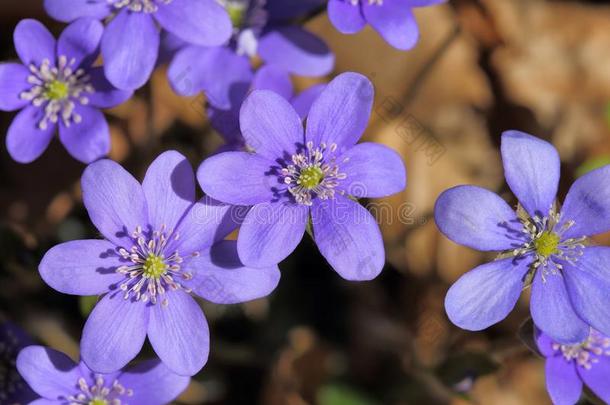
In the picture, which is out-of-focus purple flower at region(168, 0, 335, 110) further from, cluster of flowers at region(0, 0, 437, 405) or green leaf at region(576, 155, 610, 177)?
green leaf at region(576, 155, 610, 177)

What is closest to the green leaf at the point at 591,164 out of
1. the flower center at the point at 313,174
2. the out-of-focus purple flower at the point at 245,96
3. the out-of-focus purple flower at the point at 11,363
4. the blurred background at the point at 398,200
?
the blurred background at the point at 398,200

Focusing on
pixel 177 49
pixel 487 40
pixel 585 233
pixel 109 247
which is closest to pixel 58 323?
pixel 109 247

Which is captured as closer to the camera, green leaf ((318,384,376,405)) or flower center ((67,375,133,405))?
flower center ((67,375,133,405))

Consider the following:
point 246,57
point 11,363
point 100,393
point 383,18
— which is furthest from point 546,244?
point 11,363

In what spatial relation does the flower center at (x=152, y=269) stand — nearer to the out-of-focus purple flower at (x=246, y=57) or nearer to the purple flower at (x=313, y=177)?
the purple flower at (x=313, y=177)

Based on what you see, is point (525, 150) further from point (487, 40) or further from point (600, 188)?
point (487, 40)

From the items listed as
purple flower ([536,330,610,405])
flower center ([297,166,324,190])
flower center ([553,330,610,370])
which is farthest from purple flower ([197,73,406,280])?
flower center ([553,330,610,370])
